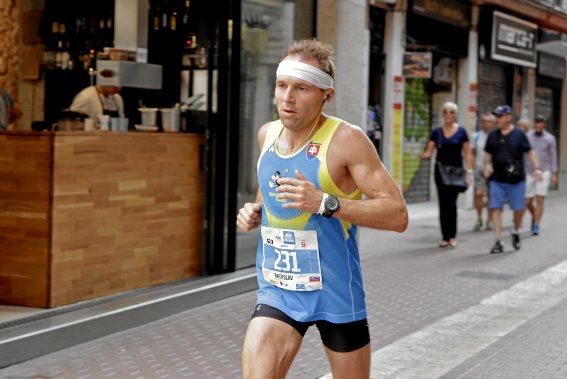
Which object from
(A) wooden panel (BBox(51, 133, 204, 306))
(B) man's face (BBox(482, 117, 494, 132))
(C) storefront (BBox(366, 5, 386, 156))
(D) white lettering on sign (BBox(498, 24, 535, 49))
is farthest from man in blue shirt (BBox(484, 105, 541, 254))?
(D) white lettering on sign (BBox(498, 24, 535, 49))

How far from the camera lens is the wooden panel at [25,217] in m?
7.21

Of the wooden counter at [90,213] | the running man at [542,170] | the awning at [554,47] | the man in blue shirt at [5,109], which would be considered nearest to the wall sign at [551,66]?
the awning at [554,47]

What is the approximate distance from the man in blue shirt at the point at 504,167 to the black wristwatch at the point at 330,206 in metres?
8.87

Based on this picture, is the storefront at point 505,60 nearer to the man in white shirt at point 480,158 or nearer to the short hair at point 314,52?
the man in white shirt at point 480,158

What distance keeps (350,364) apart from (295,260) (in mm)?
454

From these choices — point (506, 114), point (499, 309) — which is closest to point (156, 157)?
point (499, 309)

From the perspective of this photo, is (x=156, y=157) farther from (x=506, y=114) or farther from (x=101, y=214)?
(x=506, y=114)

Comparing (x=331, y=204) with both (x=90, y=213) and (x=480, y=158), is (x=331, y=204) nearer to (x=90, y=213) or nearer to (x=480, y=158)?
(x=90, y=213)

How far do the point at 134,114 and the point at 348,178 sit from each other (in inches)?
206

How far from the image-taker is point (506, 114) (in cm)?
1223

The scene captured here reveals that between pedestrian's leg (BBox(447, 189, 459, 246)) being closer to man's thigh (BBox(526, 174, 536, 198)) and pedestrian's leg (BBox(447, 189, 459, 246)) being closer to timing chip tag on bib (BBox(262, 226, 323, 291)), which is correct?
man's thigh (BBox(526, 174, 536, 198))

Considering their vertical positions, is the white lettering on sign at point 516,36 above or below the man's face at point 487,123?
above

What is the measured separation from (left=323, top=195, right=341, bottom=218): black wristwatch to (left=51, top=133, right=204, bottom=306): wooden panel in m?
4.04

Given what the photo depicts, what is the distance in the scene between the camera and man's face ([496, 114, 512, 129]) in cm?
1225
